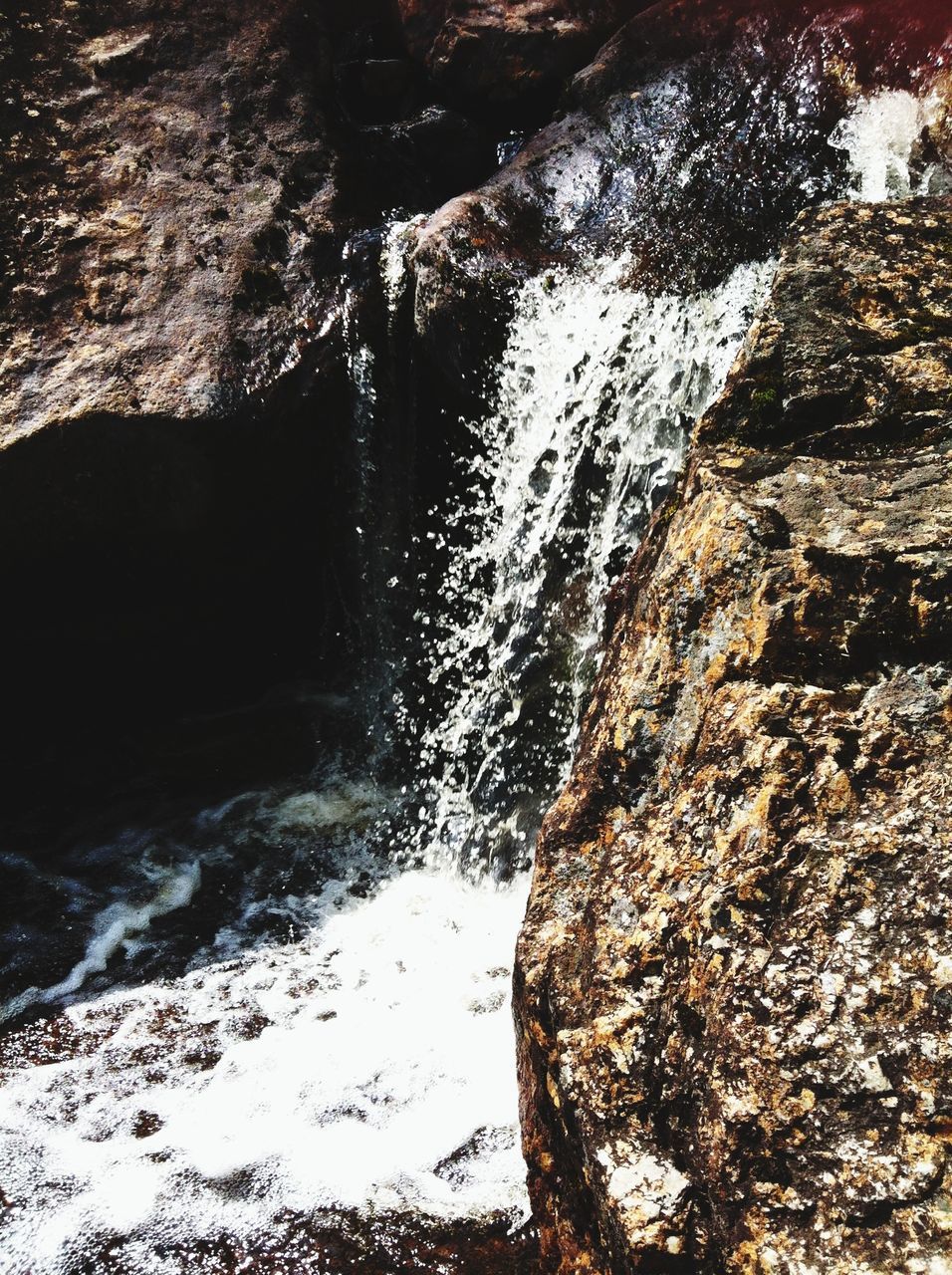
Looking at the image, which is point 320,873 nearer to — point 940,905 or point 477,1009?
point 477,1009

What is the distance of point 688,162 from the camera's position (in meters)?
4.70

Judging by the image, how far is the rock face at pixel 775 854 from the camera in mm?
1423

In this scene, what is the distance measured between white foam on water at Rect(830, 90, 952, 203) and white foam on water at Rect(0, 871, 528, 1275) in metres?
3.89

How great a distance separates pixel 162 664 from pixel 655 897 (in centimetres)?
412

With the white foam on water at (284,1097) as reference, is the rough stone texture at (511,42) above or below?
above

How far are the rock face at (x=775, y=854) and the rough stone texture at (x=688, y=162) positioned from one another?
2.00m

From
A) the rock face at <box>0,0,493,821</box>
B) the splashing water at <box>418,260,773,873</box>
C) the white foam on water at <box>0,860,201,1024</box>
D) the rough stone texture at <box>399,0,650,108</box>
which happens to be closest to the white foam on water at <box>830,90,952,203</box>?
the splashing water at <box>418,260,773,873</box>

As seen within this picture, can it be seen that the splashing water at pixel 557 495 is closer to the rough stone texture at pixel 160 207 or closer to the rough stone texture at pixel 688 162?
the rough stone texture at pixel 688 162

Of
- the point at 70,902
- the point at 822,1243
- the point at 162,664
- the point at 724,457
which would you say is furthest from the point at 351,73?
the point at 822,1243

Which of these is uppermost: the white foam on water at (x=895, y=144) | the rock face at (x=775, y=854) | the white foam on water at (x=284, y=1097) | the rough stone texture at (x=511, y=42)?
the rough stone texture at (x=511, y=42)

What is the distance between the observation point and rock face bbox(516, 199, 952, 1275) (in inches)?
56.0

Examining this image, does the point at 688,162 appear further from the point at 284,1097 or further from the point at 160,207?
the point at 284,1097

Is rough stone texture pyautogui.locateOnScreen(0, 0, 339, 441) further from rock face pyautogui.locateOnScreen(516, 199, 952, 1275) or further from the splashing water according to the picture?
rock face pyautogui.locateOnScreen(516, 199, 952, 1275)

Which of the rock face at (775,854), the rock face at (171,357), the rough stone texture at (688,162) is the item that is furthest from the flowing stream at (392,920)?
the rock face at (775,854)
